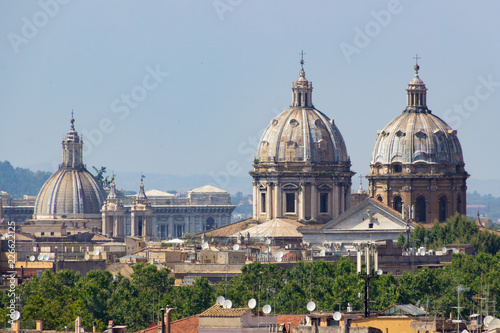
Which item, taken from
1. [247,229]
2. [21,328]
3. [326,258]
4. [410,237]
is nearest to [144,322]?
[21,328]

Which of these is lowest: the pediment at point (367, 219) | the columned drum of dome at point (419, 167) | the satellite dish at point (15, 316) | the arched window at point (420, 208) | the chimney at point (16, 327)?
the chimney at point (16, 327)

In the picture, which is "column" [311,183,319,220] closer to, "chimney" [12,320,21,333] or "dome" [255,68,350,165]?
"dome" [255,68,350,165]

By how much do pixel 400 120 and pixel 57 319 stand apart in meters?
97.1

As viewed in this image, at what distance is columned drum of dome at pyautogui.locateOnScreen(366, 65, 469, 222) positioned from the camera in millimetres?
194375

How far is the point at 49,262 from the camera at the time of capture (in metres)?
151

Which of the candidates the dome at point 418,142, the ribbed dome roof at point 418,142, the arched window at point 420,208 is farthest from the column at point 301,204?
the arched window at point 420,208

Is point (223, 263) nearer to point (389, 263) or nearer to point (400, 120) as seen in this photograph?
point (389, 263)

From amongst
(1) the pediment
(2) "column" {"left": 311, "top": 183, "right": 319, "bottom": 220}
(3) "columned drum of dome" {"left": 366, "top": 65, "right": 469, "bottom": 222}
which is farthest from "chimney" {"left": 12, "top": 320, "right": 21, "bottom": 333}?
(2) "column" {"left": 311, "top": 183, "right": 319, "bottom": 220}

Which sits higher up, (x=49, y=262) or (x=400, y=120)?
(x=400, y=120)

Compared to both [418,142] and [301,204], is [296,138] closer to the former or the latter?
[301,204]

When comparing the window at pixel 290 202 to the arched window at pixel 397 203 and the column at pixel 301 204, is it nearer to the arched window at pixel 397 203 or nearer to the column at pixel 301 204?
the column at pixel 301 204

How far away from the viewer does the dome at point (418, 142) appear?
194 metres

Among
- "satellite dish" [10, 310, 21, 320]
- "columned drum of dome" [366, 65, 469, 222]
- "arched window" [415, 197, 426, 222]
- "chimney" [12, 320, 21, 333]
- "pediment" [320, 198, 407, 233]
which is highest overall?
"columned drum of dome" [366, 65, 469, 222]

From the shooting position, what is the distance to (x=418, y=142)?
194625mm
